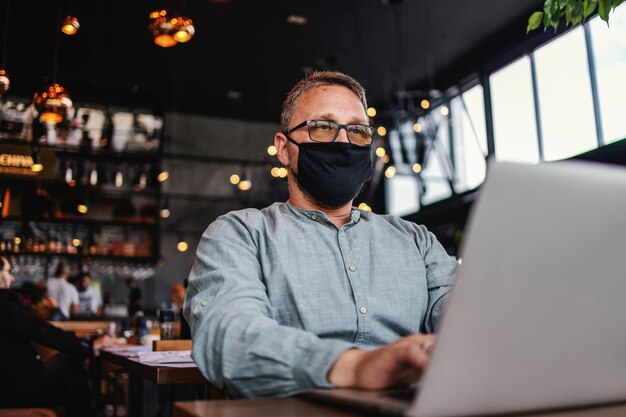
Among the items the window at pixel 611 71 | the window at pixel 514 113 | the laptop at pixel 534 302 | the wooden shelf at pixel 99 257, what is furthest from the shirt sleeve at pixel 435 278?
the wooden shelf at pixel 99 257

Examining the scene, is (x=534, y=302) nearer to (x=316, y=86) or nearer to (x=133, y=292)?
(x=316, y=86)

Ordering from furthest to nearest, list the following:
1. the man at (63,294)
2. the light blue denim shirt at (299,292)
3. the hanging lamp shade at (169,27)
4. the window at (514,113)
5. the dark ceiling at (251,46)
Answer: the window at (514,113) → the man at (63,294) → the dark ceiling at (251,46) → the hanging lamp shade at (169,27) → the light blue denim shirt at (299,292)

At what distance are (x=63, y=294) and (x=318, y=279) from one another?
7142 mm

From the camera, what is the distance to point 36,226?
9.02 metres

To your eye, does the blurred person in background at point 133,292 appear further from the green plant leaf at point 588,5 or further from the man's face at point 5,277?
the green plant leaf at point 588,5

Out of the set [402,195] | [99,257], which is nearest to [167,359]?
[99,257]

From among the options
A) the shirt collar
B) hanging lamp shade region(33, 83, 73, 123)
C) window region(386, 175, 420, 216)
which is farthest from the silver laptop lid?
window region(386, 175, 420, 216)

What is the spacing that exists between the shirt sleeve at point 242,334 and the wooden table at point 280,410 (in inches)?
3.1

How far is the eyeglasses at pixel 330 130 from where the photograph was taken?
4.89 feet

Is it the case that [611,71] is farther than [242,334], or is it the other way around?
[611,71]

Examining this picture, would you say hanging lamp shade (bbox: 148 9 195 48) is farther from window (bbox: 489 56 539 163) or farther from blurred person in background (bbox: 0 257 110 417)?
window (bbox: 489 56 539 163)

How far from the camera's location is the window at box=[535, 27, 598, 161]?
7082 millimetres

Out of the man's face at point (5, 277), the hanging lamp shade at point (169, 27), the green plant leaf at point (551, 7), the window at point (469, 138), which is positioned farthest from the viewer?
the window at point (469, 138)

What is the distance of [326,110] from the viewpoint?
1.49 meters
